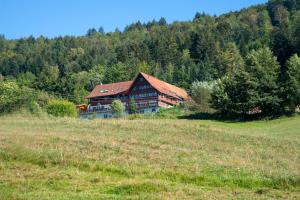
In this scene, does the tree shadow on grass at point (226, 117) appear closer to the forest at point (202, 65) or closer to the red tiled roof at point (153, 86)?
the forest at point (202, 65)

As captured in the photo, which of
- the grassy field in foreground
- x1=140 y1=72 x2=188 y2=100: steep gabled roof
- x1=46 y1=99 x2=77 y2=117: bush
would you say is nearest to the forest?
x1=46 y1=99 x2=77 y2=117: bush

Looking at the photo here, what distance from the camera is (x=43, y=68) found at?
17375 cm

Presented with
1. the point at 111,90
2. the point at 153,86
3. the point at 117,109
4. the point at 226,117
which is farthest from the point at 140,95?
the point at 226,117

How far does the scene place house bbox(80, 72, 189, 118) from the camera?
92688 mm

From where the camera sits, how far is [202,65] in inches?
5084

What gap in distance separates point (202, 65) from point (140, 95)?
3209 centimetres

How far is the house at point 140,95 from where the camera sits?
92.7 meters

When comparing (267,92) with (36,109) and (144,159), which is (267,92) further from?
(144,159)

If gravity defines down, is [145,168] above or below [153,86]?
below

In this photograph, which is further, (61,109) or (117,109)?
(117,109)

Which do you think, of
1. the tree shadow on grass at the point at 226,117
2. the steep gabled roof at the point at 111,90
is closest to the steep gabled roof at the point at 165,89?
the steep gabled roof at the point at 111,90

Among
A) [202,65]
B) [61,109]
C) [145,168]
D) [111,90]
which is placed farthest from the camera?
[202,65]

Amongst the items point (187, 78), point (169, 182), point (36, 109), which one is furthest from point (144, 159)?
point (187, 78)

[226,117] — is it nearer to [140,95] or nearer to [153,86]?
[153,86]
